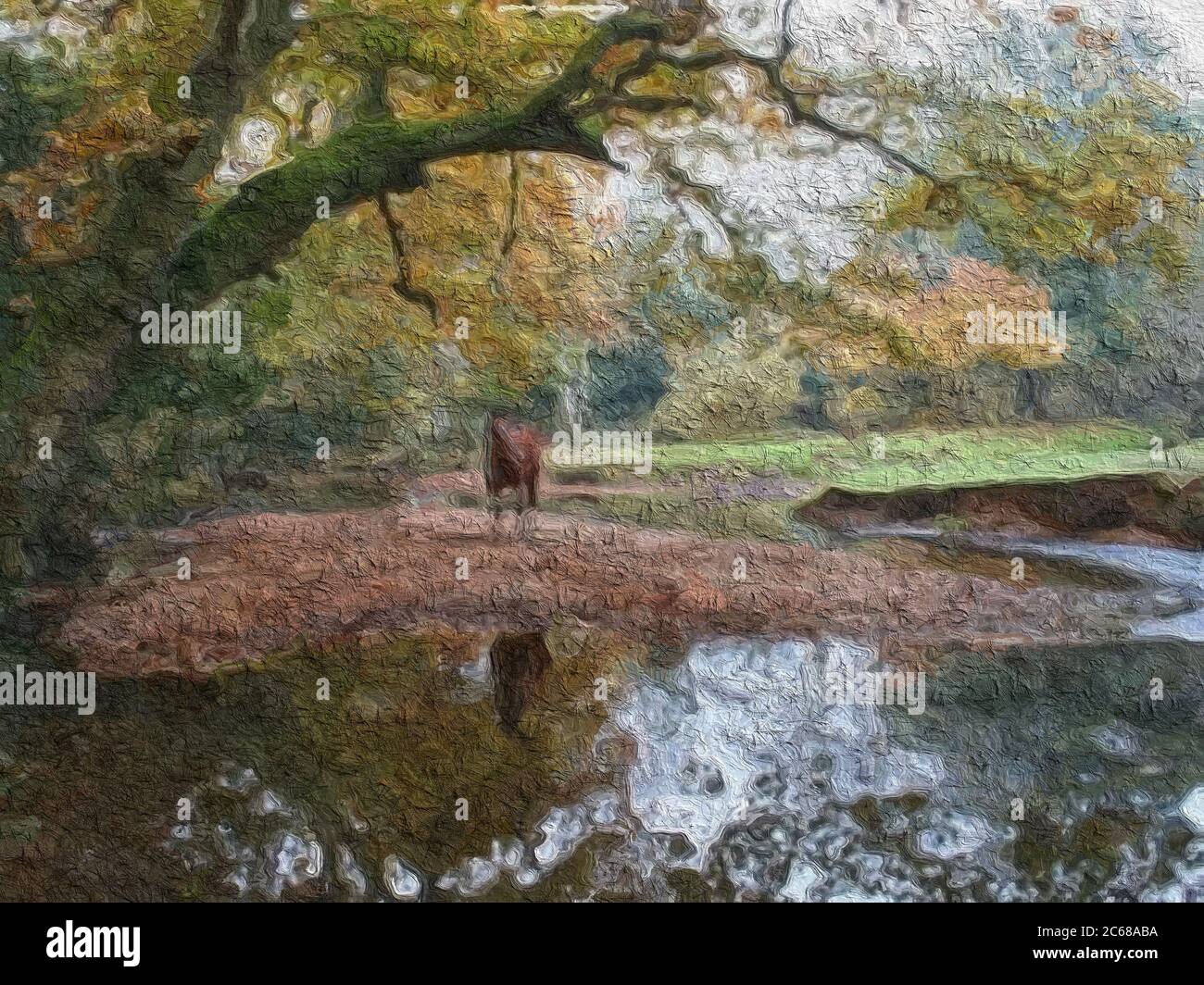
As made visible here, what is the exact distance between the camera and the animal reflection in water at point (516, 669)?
366cm

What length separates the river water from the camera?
12.0 ft

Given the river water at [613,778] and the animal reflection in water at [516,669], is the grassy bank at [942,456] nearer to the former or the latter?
the river water at [613,778]

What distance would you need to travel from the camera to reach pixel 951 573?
3670 mm

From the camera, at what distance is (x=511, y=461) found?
144 inches

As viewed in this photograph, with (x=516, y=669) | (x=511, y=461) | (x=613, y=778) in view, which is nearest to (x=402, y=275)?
(x=511, y=461)

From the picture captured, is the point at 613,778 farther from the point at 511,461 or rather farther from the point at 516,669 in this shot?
the point at 511,461

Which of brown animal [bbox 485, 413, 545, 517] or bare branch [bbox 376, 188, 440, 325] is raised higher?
bare branch [bbox 376, 188, 440, 325]

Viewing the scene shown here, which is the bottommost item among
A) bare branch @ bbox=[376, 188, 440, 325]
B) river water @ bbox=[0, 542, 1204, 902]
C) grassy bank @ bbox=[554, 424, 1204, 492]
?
river water @ bbox=[0, 542, 1204, 902]

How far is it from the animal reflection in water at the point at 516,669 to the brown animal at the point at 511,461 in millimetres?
387

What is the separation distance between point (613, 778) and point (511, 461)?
1.00 m

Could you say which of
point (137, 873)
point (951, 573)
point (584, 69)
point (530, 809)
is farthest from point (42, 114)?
point (951, 573)

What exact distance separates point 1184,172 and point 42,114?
342 centimetres

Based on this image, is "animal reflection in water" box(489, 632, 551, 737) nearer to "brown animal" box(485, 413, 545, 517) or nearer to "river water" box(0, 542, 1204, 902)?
"river water" box(0, 542, 1204, 902)

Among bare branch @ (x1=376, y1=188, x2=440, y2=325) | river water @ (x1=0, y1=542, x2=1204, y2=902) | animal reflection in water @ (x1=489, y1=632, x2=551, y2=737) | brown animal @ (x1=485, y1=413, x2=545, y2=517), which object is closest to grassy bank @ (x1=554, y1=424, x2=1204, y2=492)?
brown animal @ (x1=485, y1=413, x2=545, y2=517)
